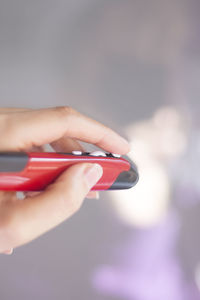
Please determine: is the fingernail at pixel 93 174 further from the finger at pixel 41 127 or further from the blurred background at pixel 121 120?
the blurred background at pixel 121 120

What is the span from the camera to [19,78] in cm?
77

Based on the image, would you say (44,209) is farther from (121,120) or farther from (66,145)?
(121,120)

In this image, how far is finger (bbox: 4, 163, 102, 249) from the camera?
1.20ft

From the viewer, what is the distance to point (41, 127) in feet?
1.45

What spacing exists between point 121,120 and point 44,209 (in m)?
0.46

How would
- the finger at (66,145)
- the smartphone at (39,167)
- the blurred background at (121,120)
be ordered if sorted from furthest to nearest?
the blurred background at (121,120) → the finger at (66,145) → the smartphone at (39,167)

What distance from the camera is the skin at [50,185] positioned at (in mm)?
367

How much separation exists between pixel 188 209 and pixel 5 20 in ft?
2.01

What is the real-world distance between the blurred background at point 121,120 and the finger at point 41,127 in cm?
29

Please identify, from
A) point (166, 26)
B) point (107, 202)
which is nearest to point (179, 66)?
point (166, 26)

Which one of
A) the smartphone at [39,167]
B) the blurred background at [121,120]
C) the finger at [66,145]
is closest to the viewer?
the smartphone at [39,167]

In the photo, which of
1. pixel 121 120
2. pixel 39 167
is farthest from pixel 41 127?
pixel 121 120

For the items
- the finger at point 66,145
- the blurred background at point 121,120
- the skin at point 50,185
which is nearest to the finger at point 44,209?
the skin at point 50,185

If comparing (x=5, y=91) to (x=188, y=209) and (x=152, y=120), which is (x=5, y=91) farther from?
(x=188, y=209)
